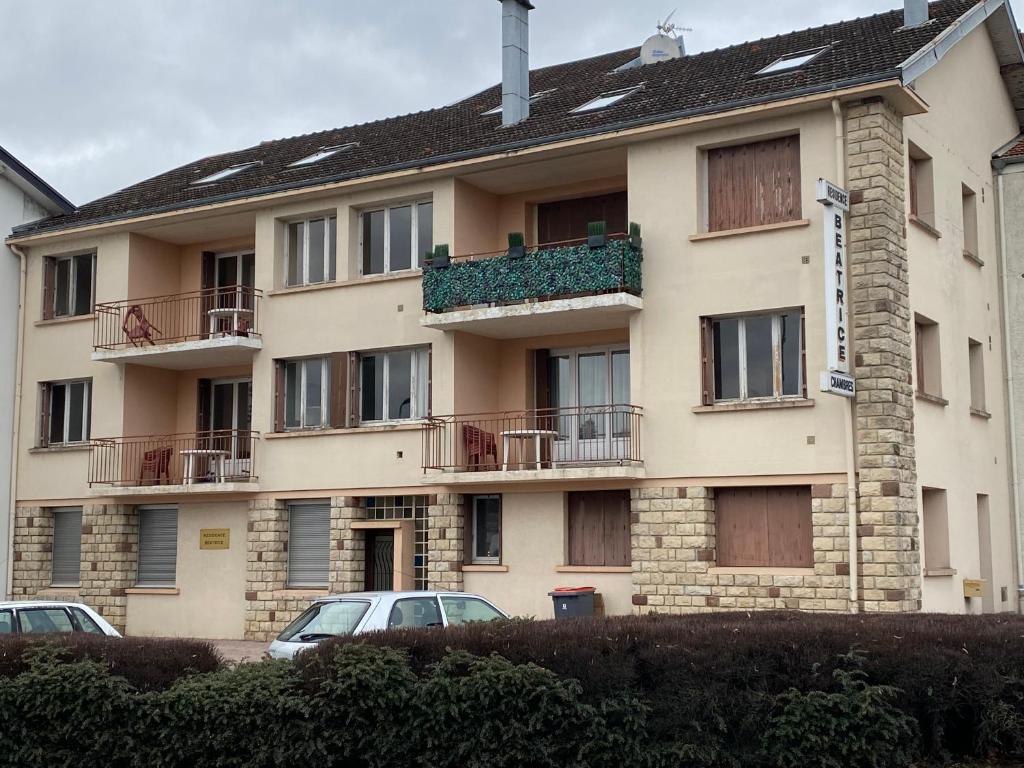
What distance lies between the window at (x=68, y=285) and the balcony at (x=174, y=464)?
3392 mm

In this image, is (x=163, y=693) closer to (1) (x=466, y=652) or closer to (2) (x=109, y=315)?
(1) (x=466, y=652)

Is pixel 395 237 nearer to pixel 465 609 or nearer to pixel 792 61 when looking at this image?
pixel 792 61

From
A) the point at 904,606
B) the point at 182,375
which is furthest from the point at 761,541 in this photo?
the point at 182,375

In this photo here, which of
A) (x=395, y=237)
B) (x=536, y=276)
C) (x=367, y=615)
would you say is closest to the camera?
(x=367, y=615)

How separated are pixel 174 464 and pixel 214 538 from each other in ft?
7.81

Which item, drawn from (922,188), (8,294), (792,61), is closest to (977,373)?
(922,188)

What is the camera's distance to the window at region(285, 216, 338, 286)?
26.1 m

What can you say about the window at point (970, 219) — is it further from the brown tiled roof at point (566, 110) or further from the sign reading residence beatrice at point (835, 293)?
the sign reading residence beatrice at point (835, 293)

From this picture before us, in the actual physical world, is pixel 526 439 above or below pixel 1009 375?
below

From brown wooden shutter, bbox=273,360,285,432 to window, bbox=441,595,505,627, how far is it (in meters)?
10.8

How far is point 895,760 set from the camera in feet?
33.8

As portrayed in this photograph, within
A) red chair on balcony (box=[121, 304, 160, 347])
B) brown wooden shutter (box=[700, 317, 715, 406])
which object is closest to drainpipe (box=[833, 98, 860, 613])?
brown wooden shutter (box=[700, 317, 715, 406])

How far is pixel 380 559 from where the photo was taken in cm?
2517

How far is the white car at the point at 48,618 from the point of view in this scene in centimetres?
1515
